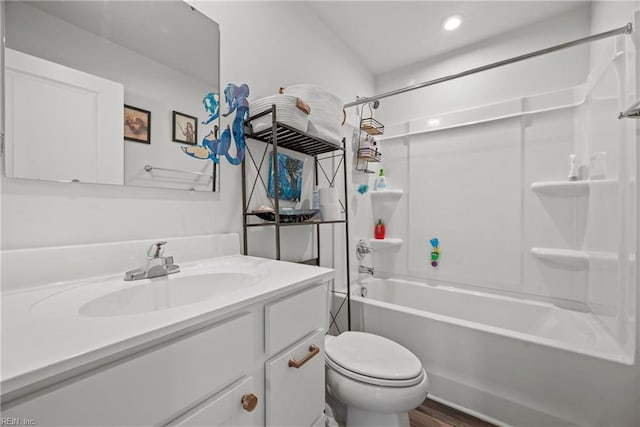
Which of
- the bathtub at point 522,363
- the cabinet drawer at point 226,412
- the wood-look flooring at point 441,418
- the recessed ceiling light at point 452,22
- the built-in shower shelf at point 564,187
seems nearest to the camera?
the cabinet drawer at point 226,412

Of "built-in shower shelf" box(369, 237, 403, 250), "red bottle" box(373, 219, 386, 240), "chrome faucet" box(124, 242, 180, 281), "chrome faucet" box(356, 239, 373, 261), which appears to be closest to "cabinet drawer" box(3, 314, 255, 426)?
"chrome faucet" box(124, 242, 180, 281)

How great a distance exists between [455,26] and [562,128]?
1058 millimetres

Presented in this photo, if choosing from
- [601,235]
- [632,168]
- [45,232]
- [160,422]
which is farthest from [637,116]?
[45,232]

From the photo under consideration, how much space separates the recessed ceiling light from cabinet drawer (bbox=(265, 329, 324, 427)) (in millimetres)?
2233

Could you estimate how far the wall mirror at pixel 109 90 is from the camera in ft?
2.28

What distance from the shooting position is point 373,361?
1129 mm

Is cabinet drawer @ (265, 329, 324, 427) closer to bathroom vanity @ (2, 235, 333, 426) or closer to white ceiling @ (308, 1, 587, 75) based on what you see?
bathroom vanity @ (2, 235, 333, 426)

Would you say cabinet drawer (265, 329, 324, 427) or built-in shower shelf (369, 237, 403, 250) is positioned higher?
built-in shower shelf (369, 237, 403, 250)

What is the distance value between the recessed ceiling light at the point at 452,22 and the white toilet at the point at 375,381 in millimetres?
2196

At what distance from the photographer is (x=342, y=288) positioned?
1.98 meters

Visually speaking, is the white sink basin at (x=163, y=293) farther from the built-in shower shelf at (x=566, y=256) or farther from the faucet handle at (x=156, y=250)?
the built-in shower shelf at (x=566, y=256)

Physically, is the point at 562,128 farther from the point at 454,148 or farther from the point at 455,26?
the point at 455,26

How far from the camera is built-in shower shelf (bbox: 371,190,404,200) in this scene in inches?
90.9

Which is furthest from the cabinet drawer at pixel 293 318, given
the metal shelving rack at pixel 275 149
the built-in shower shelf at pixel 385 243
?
the built-in shower shelf at pixel 385 243
